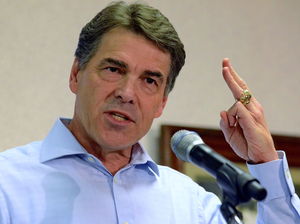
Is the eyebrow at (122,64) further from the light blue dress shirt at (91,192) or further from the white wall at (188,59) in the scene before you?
the white wall at (188,59)

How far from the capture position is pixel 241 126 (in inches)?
53.6

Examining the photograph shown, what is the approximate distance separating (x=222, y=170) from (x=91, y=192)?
0.49 meters

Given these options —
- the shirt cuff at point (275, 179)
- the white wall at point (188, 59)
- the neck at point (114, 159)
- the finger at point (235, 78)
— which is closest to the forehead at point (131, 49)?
the finger at point (235, 78)

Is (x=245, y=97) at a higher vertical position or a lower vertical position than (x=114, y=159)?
higher

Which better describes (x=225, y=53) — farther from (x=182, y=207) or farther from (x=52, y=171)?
(x=52, y=171)

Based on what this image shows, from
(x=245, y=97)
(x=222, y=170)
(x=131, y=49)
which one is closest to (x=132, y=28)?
(x=131, y=49)

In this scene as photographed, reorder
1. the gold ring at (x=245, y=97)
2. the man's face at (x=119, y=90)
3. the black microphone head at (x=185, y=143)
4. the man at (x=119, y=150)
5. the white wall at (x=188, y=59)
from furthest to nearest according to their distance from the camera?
1. the white wall at (x=188, y=59)
2. the gold ring at (x=245, y=97)
3. the man's face at (x=119, y=90)
4. the man at (x=119, y=150)
5. the black microphone head at (x=185, y=143)

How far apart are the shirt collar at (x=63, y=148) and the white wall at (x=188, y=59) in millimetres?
511

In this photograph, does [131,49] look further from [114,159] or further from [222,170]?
[222,170]

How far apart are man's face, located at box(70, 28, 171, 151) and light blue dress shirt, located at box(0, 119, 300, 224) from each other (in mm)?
88

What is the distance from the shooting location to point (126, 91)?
1.26 meters

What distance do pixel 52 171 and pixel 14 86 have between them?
79cm

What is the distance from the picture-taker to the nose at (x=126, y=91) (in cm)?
125

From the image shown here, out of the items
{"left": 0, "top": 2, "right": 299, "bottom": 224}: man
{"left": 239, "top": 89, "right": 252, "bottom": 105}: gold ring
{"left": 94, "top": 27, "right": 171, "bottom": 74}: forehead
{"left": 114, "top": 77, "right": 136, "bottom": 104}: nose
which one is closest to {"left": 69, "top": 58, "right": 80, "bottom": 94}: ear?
{"left": 0, "top": 2, "right": 299, "bottom": 224}: man
